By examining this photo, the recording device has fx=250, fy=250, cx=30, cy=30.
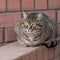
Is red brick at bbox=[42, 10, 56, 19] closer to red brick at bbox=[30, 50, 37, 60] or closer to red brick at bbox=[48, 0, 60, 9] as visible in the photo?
red brick at bbox=[48, 0, 60, 9]

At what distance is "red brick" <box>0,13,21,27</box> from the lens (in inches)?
91.7

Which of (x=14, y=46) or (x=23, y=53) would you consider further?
(x=14, y=46)

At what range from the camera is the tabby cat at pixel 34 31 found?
2.10 meters

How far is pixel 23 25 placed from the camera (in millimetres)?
2146

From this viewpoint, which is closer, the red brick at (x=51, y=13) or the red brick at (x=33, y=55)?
the red brick at (x=33, y=55)

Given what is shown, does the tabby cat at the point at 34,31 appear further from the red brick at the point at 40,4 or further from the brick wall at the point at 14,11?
the red brick at the point at 40,4

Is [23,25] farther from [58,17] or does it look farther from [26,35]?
[58,17]

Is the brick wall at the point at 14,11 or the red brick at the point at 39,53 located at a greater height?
the brick wall at the point at 14,11

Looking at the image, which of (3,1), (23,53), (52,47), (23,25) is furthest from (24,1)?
(23,53)

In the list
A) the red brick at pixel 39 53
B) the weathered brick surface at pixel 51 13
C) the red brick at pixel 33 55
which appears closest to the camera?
the red brick at pixel 33 55

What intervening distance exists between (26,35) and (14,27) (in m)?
0.25

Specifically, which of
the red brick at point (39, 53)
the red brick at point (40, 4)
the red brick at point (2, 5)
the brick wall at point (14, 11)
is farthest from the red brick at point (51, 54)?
the red brick at point (2, 5)

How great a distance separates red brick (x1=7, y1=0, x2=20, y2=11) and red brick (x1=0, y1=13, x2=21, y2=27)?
0.16ft

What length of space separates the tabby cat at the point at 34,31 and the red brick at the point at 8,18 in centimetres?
9
